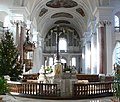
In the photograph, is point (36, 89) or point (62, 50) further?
point (62, 50)

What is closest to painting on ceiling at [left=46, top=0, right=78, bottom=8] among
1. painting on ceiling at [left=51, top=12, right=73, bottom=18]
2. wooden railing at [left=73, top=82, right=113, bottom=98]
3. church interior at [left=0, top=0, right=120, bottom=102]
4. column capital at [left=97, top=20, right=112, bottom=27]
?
church interior at [left=0, top=0, right=120, bottom=102]

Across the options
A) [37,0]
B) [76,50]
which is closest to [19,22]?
[37,0]

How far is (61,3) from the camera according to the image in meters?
28.0

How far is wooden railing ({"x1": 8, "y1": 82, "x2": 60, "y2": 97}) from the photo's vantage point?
10852mm

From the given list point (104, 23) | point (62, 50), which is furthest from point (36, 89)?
point (62, 50)

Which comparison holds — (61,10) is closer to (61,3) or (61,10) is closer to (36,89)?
(61,3)

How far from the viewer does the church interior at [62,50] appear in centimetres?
1107

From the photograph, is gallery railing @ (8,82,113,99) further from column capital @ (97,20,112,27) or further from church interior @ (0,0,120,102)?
column capital @ (97,20,112,27)

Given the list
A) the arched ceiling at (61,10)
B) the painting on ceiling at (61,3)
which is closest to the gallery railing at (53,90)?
the arched ceiling at (61,10)

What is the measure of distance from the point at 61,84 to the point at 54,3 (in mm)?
17993

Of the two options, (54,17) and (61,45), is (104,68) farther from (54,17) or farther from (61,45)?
(61,45)

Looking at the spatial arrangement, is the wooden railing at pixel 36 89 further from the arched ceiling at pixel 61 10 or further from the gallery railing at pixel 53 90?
the arched ceiling at pixel 61 10

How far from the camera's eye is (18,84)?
11508 millimetres

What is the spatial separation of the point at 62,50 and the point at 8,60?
91.9 ft
